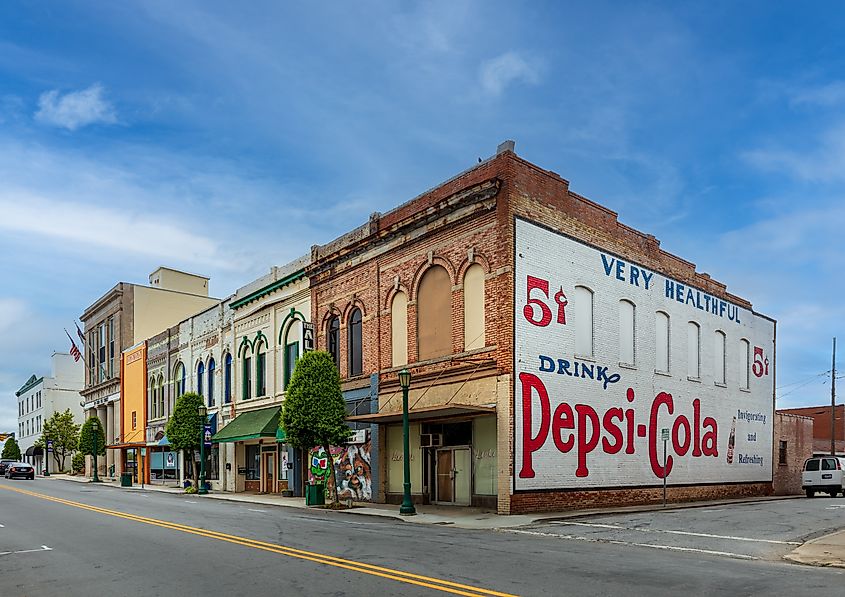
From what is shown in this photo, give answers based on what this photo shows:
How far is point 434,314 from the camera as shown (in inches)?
1048

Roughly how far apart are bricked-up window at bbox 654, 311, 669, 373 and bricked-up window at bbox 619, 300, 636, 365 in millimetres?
1771

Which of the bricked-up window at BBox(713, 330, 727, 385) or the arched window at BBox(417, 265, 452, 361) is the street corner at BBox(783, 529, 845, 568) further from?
the bricked-up window at BBox(713, 330, 727, 385)

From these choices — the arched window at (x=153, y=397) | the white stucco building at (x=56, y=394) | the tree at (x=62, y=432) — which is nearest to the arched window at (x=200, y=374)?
the arched window at (x=153, y=397)

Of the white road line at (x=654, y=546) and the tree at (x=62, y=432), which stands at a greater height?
the white road line at (x=654, y=546)

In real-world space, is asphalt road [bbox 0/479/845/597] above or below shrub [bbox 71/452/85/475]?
above

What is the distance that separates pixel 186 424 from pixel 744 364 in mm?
28335

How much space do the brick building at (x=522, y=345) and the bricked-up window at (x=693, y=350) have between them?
12 cm

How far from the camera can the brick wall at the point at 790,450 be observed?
39500 mm

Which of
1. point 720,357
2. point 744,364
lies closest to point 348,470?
point 720,357

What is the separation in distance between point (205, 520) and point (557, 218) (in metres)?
14.0

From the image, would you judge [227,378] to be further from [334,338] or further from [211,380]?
[334,338]

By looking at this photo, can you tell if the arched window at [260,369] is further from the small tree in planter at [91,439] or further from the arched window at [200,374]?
the small tree in planter at [91,439]

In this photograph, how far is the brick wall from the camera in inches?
1555

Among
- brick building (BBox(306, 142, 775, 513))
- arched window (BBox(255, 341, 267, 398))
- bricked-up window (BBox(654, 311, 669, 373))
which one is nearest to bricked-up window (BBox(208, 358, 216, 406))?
arched window (BBox(255, 341, 267, 398))
